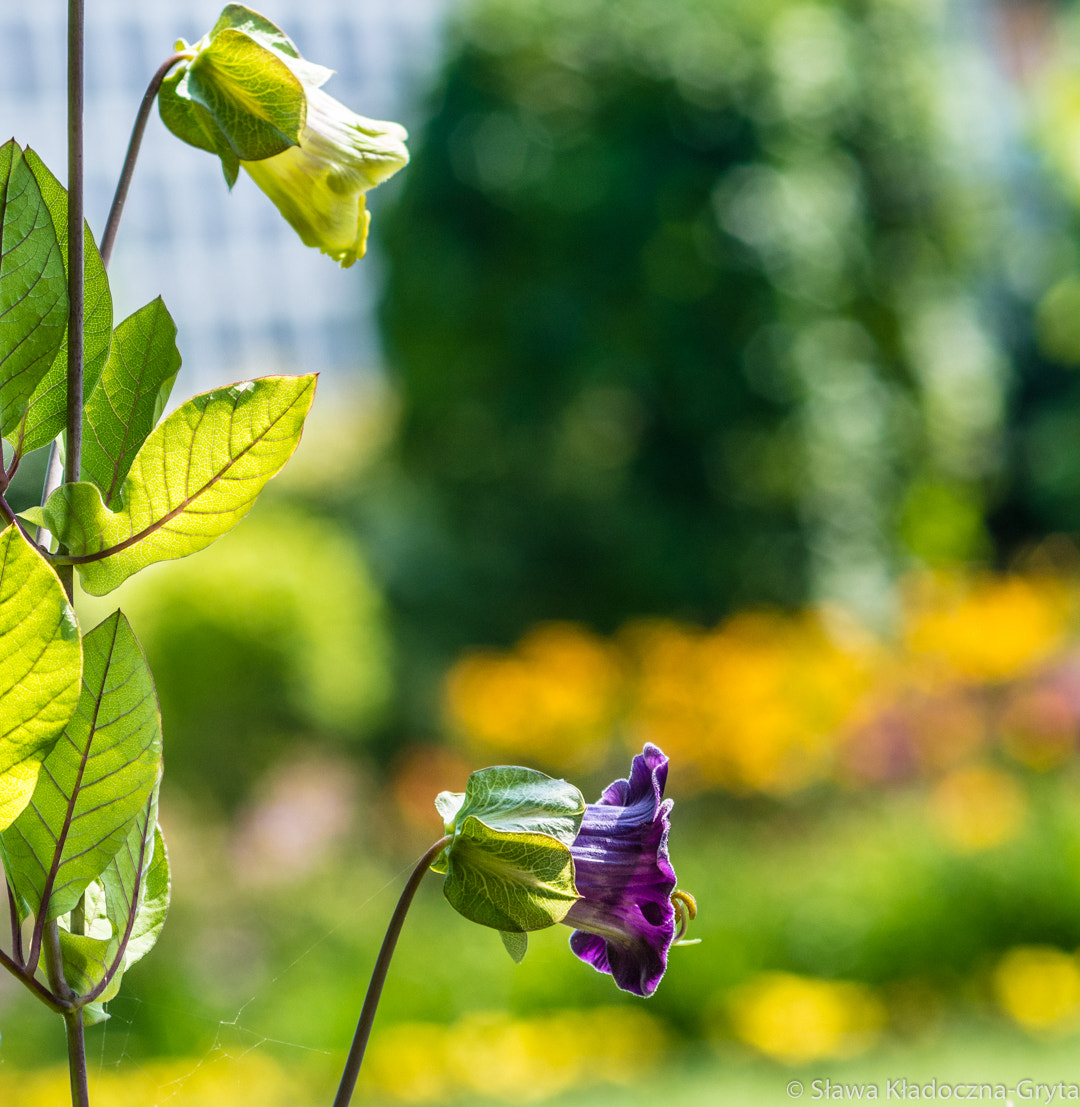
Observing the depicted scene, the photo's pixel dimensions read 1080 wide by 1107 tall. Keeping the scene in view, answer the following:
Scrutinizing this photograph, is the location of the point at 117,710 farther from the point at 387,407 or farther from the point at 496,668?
the point at 387,407

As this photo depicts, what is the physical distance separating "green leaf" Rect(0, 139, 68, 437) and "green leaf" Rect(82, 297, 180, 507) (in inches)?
0.7

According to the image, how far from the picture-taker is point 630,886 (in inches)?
11.5

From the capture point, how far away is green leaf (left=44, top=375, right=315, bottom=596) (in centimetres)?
26

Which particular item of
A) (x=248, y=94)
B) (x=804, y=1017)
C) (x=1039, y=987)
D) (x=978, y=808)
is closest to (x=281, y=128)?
(x=248, y=94)

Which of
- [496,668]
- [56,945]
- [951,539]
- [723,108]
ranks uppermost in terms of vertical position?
[723,108]

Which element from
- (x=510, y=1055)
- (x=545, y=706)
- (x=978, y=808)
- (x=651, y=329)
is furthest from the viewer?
(x=651, y=329)

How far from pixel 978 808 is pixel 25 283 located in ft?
8.06

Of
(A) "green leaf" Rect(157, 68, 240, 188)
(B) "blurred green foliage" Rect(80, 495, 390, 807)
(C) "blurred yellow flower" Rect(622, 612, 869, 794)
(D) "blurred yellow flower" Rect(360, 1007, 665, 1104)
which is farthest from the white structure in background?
(A) "green leaf" Rect(157, 68, 240, 188)

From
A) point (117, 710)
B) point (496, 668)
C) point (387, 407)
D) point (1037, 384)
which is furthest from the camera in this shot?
point (1037, 384)

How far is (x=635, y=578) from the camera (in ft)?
12.0

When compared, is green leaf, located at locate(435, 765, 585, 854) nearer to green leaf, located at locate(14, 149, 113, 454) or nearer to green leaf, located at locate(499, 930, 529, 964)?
green leaf, located at locate(499, 930, 529, 964)

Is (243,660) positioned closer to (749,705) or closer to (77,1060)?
(749,705)

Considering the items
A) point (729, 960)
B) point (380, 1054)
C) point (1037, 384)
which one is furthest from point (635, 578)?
point (1037, 384)

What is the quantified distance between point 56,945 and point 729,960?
187cm
